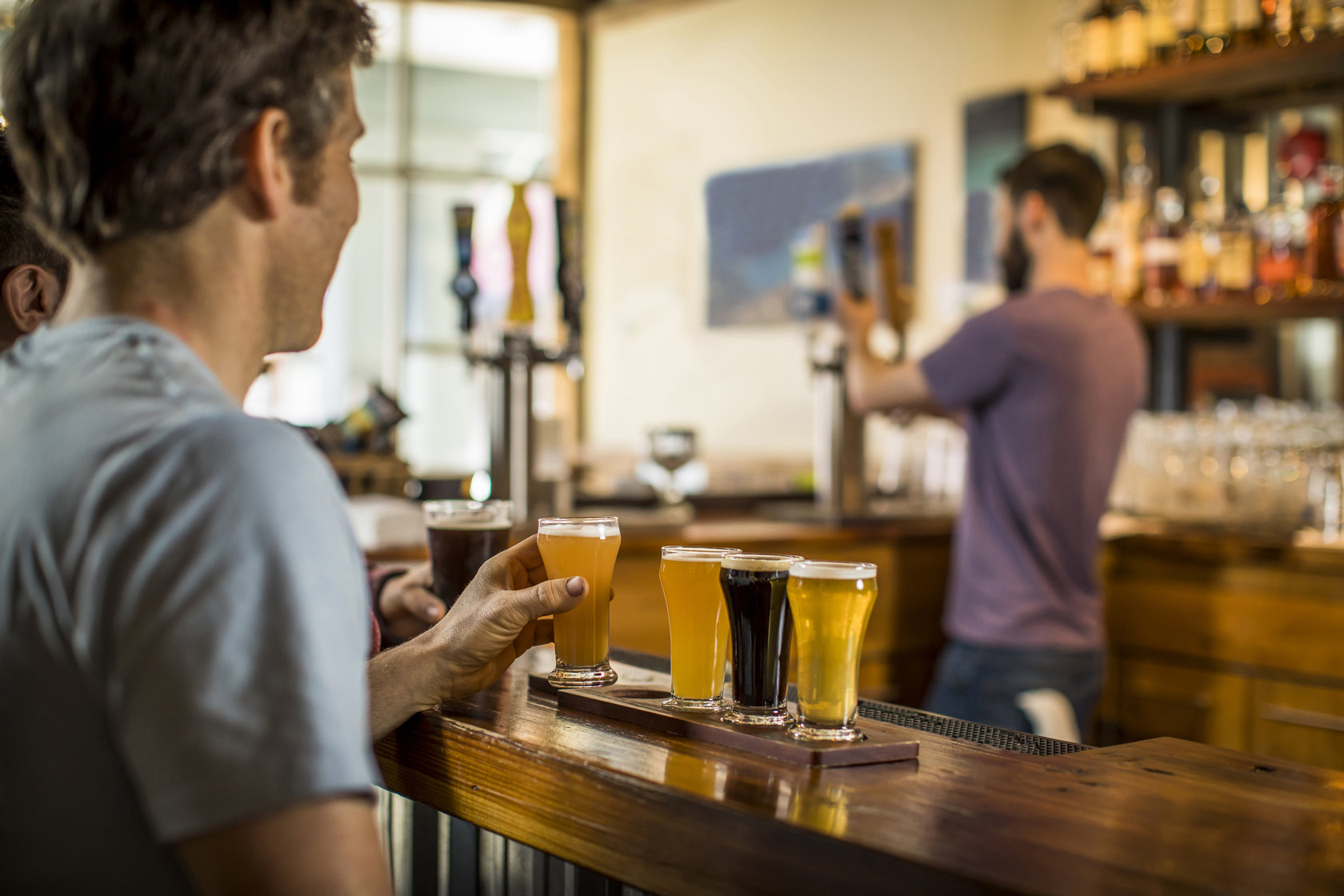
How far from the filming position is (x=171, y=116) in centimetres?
83

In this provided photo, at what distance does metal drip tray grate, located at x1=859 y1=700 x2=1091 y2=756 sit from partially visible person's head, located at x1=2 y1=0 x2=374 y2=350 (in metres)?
0.68

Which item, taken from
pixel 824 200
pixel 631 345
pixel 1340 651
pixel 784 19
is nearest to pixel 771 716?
pixel 1340 651

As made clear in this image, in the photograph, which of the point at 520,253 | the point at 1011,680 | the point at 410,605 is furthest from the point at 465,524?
the point at 1011,680

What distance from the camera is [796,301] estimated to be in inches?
135

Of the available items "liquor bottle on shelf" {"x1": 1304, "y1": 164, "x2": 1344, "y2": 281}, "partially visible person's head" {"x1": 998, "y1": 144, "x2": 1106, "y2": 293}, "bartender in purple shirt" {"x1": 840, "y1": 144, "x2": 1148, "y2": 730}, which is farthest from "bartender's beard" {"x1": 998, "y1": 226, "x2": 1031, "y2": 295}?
"liquor bottle on shelf" {"x1": 1304, "y1": 164, "x2": 1344, "y2": 281}

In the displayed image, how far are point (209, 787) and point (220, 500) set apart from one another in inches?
6.0

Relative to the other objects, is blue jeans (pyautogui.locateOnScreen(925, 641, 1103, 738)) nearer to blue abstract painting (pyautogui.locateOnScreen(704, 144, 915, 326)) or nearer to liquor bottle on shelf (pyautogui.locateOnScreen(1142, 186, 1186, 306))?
liquor bottle on shelf (pyautogui.locateOnScreen(1142, 186, 1186, 306))

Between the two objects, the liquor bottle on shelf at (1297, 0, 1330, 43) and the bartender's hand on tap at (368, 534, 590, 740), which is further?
the liquor bottle on shelf at (1297, 0, 1330, 43)

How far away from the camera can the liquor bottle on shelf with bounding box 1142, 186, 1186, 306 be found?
12.2 feet

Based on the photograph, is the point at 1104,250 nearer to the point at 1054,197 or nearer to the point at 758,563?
the point at 1054,197

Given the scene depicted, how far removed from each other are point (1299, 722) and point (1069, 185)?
50.0 inches

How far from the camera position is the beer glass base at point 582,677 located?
1.29 meters

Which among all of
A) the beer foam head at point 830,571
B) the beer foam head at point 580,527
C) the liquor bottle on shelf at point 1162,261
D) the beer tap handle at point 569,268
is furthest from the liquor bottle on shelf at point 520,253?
the liquor bottle on shelf at point 1162,261

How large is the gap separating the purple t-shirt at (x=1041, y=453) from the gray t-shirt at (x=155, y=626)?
2103 mm
